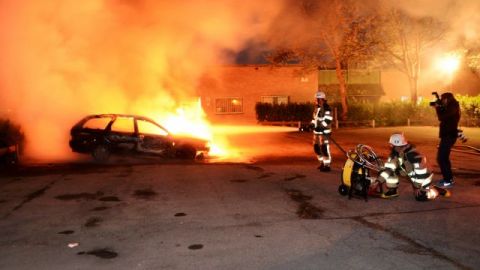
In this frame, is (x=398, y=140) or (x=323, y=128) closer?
(x=398, y=140)

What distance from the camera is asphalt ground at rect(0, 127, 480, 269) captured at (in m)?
4.41

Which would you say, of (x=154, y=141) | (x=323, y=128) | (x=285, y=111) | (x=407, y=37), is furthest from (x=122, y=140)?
(x=407, y=37)

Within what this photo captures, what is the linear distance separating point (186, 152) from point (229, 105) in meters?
22.4

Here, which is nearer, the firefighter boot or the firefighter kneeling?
the firefighter kneeling

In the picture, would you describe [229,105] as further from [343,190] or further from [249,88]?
[343,190]

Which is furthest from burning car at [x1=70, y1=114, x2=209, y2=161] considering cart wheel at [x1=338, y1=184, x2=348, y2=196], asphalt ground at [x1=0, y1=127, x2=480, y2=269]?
cart wheel at [x1=338, y1=184, x2=348, y2=196]

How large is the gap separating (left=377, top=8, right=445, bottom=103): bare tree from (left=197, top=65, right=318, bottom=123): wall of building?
649 cm

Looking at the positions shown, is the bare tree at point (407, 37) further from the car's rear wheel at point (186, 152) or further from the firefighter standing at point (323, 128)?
the firefighter standing at point (323, 128)

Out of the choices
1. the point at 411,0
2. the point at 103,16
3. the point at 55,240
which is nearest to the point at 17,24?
the point at 103,16

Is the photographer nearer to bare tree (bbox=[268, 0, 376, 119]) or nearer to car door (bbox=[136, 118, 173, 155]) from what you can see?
car door (bbox=[136, 118, 173, 155])

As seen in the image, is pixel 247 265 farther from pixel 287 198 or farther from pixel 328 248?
pixel 287 198

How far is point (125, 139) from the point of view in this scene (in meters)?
11.6

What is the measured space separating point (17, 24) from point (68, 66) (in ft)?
5.54

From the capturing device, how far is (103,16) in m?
14.2
